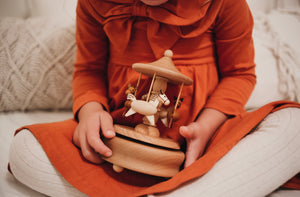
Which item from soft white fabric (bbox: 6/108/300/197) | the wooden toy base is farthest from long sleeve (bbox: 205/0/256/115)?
the wooden toy base

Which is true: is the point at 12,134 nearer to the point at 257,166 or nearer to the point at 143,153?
the point at 143,153

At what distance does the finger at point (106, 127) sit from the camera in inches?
16.0

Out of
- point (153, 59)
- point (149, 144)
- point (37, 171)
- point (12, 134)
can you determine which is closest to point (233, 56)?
point (153, 59)

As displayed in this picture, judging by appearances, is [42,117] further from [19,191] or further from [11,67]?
[19,191]

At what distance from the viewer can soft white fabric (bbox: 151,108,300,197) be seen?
380mm

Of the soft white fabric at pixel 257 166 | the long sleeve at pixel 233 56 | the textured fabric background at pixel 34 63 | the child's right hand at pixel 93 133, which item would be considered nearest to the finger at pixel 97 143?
the child's right hand at pixel 93 133

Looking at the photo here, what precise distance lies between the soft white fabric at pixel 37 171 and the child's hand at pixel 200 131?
0.23 metres

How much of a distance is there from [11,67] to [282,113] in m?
0.80

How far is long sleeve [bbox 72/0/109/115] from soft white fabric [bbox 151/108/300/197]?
34 cm

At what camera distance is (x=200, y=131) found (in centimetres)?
51

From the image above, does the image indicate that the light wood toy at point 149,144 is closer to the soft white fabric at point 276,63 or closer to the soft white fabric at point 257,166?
the soft white fabric at point 257,166

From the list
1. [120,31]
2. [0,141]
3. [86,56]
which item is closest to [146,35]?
[120,31]

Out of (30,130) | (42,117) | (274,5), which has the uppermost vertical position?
(274,5)

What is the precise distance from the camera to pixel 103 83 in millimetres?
682
